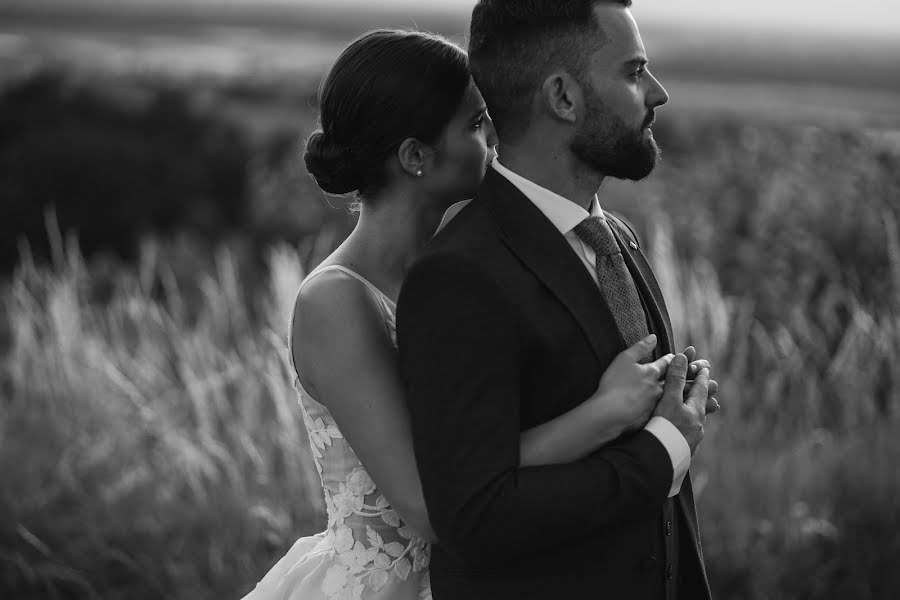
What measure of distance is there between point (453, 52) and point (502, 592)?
4.26 feet

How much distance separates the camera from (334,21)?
56.8 m

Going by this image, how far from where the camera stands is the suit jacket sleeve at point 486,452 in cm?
194

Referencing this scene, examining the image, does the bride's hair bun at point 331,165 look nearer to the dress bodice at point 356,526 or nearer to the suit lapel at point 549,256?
the suit lapel at point 549,256

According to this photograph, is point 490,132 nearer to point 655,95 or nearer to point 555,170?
point 555,170

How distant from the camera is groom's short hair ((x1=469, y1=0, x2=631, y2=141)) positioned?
210cm

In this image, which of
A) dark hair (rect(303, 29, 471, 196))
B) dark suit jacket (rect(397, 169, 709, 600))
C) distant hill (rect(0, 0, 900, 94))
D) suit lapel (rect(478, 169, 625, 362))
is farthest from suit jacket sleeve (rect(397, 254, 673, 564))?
distant hill (rect(0, 0, 900, 94))

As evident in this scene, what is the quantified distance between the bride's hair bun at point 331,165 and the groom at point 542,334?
1.35ft

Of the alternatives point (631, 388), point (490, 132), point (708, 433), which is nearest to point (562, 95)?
point (490, 132)

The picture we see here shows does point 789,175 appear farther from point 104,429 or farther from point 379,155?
point 379,155

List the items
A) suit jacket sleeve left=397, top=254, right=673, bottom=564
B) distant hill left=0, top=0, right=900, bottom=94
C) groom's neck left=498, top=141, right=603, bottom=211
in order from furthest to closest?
distant hill left=0, top=0, right=900, bottom=94, groom's neck left=498, top=141, right=603, bottom=211, suit jacket sleeve left=397, top=254, right=673, bottom=564

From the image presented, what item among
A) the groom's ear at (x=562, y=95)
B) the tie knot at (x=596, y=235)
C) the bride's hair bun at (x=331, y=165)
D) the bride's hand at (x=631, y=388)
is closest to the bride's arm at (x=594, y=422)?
the bride's hand at (x=631, y=388)

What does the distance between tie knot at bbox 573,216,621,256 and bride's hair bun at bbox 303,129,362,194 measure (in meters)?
0.63

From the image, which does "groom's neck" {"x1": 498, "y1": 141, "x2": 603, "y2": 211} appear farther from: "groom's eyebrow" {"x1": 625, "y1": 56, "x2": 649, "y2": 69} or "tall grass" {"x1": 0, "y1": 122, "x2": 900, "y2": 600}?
"tall grass" {"x1": 0, "y1": 122, "x2": 900, "y2": 600}

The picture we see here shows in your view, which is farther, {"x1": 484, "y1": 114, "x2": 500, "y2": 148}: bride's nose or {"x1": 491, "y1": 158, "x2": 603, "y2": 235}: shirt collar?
{"x1": 484, "y1": 114, "x2": 500, "y2": 148}: bride's nose
